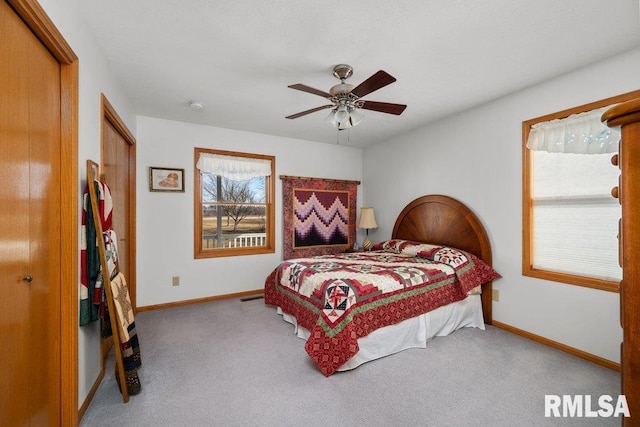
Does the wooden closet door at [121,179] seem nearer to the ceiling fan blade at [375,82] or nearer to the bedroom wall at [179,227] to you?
the bedroom wall at [179,227]

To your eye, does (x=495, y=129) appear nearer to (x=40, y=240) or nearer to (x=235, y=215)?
(x=235, y=215)

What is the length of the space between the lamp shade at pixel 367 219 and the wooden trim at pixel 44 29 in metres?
3.94

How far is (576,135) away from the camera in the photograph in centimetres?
244

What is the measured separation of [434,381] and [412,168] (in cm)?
288

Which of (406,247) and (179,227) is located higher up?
(179,227)

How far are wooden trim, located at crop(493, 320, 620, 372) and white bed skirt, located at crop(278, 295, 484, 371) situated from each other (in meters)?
0.24

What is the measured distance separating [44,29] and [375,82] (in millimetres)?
1819

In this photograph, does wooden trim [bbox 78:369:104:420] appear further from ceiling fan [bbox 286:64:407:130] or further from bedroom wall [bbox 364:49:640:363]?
bedroom wall [bbox 364:49:640:363]

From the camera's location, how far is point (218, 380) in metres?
2.07

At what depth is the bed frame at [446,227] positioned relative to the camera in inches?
124

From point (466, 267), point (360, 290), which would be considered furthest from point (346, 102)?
point (466, 267)

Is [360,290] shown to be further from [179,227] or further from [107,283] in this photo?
[179,227]

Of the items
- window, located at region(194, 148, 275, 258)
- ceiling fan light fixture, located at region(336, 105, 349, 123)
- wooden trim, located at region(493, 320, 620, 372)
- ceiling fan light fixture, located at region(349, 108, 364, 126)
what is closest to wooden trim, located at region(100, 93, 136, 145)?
window, located at region(194, 148, 275, 258)

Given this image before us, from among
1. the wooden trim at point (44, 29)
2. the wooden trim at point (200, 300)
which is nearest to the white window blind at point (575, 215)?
the wooden trim at point (200, 300)
